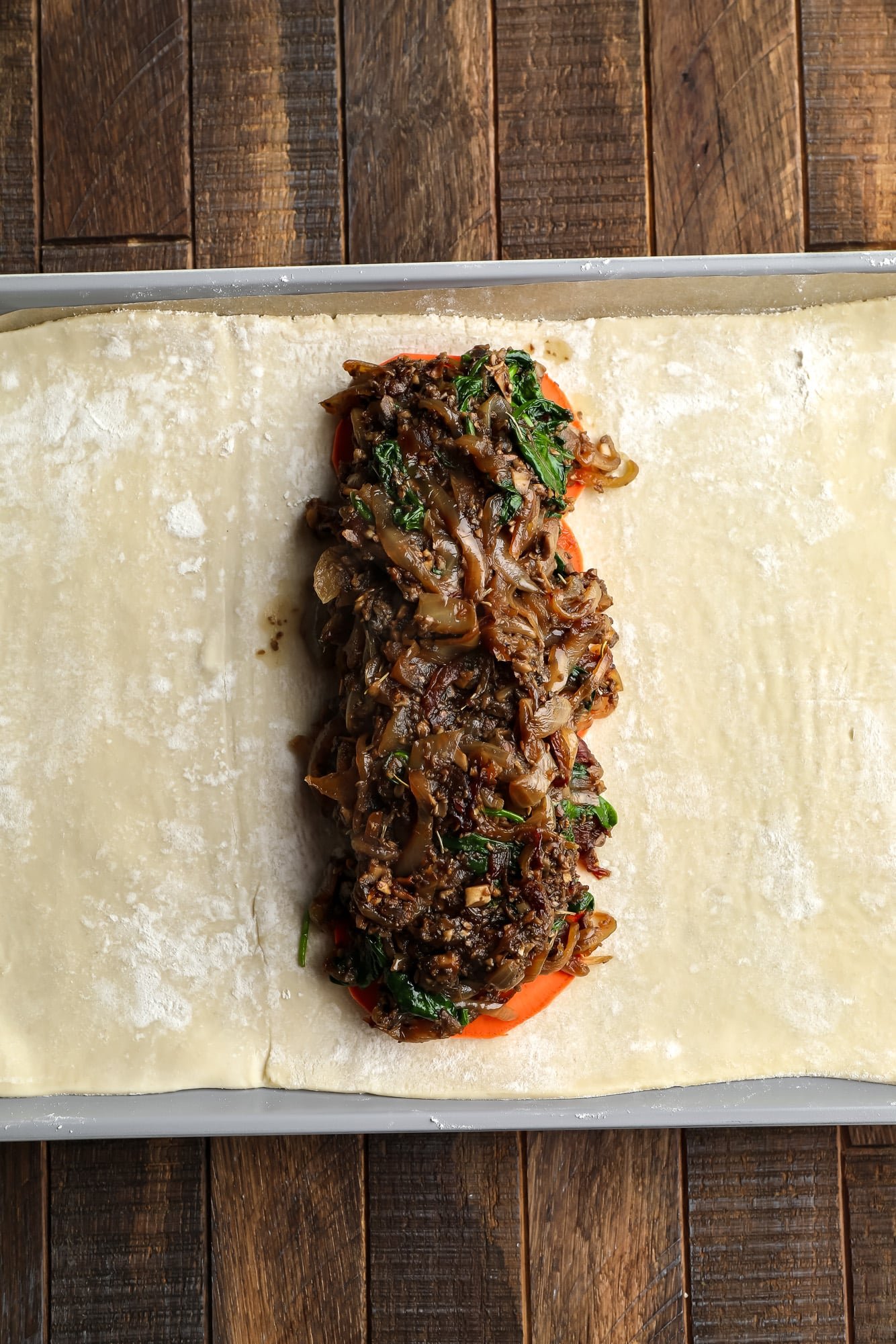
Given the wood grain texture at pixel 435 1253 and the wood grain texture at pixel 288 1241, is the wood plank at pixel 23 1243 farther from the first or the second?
the wood grain texture at pixel 435 1253

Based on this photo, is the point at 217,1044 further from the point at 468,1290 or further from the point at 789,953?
the point at 789,953

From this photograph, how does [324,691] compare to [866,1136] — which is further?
[866,1136]

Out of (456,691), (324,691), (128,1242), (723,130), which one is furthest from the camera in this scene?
(723,130)

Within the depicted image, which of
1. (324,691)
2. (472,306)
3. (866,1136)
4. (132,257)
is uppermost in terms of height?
(132,257)

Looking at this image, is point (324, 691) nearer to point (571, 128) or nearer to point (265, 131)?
point (265, 131)

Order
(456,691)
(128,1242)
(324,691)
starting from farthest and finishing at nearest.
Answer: (128,1242) → (324,691) → (456,691)

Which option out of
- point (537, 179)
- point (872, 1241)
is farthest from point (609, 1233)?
point (537, 179)

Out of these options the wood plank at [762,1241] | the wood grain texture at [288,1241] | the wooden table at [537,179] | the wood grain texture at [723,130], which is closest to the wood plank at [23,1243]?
the wooden table at [537,179]
